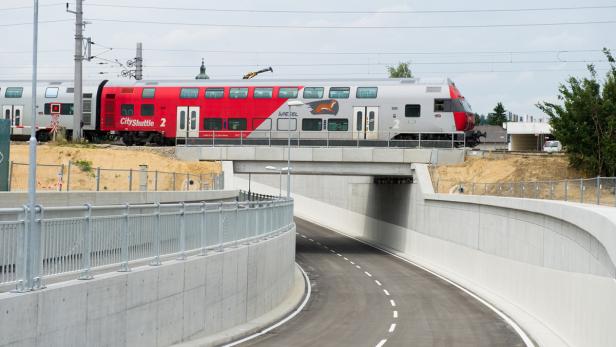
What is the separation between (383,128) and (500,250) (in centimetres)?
2231

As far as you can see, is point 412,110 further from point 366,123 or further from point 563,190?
point 563,190

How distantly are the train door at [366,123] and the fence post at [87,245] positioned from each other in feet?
151

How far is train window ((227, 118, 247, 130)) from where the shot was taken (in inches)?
2495

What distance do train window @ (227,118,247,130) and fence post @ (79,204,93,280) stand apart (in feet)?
154

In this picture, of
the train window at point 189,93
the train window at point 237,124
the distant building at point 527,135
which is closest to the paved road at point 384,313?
the train window at point 237,124

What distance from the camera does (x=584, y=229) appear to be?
2556 centimetres

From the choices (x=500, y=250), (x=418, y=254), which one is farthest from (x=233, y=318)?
(x=418, y=254)

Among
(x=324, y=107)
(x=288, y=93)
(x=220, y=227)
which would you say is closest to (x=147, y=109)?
(x=288, y=93)

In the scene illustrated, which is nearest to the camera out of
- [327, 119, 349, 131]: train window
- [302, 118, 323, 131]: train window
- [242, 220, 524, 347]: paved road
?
[242, 220, 524, 347]: paved road

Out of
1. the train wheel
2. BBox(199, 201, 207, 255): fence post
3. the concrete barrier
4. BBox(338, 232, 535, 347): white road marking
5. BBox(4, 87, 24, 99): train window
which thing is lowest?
BBox(338, 232, 535, 347): white road marking

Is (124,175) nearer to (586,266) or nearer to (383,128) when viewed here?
(383,128)

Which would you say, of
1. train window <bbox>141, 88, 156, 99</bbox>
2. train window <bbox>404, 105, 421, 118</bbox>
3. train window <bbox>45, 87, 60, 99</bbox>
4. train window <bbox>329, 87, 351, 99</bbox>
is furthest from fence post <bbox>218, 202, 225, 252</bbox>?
train window <bbox>45, 87, 60, 99</bbox>

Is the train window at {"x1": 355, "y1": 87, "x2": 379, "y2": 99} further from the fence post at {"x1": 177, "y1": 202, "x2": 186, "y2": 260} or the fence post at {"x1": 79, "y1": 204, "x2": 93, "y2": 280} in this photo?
the fence post at {"x1": 79, "y1": 204, "x2": 93, "y2": 280}

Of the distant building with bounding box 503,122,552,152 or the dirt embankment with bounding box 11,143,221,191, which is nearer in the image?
the dirt embankment with bounding box 11,143,221,191
